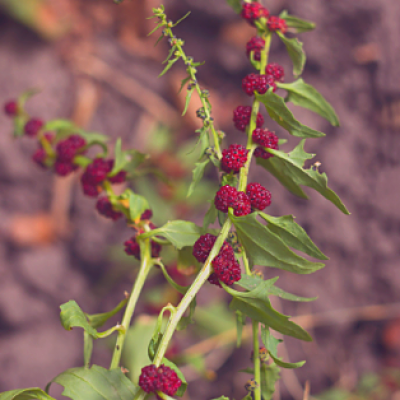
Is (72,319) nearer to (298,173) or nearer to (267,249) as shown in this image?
(267,249)

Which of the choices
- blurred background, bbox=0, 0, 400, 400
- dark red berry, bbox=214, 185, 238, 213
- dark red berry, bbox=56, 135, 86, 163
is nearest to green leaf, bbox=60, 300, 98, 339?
dark red berry, bbox=214, 185, 238, 213

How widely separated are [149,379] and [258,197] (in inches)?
13.8

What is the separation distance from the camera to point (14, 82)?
7.70 ft

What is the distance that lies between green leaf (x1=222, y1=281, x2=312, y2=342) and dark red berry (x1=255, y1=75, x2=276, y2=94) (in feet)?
1.21

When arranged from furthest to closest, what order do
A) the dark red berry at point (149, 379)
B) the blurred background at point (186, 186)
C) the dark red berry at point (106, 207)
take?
the blurred background at point (186, 186) < the dark red berry at point (106, 207) < the dark red berry at point (149, 379)

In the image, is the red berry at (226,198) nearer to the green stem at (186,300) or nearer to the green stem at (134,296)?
the green stem at (186,300)

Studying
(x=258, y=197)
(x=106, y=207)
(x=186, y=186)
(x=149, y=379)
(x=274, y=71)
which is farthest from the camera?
(x=186, y=186)

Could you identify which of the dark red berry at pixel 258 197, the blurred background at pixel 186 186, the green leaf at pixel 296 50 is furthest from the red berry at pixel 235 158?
the blurred background at pixel 186 186

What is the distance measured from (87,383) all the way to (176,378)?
0.19 m

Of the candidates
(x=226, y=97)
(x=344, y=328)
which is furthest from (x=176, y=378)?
(x=226, y=97)

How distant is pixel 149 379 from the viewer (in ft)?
2.07

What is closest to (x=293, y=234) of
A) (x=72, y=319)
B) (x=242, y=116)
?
(x=242, y=116)

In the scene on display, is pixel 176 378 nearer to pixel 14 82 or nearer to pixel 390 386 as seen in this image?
pixel 390 386

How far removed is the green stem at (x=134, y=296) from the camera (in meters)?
0.77
